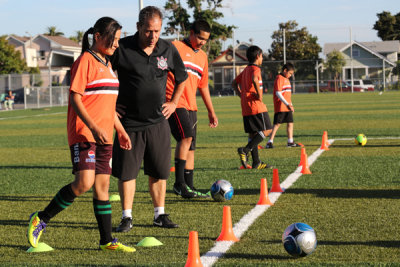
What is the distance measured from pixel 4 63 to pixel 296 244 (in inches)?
2576

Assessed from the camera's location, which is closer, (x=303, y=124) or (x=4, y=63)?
(x=303, y=124)

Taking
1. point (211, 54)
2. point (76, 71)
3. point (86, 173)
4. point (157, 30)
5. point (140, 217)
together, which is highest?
point (211, 54)

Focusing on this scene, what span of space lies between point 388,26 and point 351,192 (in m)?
101

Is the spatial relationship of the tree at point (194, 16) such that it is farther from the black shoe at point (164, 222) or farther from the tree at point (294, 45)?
the black shoe at point (164, 222)

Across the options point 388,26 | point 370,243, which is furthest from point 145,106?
point 388,26

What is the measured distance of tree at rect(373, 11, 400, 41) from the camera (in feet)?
338

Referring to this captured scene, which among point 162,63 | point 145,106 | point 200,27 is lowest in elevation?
point 145,106

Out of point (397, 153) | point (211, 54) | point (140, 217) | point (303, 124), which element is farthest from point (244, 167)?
point (211, 54)

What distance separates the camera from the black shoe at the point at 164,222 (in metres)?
6.20

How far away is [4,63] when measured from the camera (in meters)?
66.2

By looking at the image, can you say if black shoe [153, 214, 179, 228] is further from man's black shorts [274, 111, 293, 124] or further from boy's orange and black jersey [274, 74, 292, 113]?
man's black shorts [274, 111, 293, 124]

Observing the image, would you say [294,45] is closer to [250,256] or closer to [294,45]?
[294,45]

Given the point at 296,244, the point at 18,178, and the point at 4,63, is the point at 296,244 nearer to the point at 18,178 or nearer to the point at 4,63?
the point at 18,178

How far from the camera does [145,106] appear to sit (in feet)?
19.8
